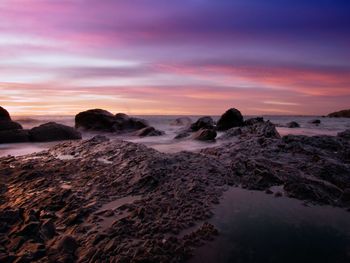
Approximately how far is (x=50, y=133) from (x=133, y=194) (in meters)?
15.5

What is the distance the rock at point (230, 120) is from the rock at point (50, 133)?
486 inches

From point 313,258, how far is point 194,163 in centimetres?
498

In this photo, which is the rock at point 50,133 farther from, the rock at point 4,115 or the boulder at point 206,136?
the boulder at point 206,136

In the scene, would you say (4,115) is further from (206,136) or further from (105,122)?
(206,136)

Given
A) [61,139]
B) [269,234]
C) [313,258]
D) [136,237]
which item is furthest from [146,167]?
[61,139]

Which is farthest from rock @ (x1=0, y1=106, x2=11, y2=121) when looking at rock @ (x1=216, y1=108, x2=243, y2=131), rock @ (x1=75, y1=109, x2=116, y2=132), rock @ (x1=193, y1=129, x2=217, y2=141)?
rock @ (x1=216, y1=108, x2=243, y2=131)

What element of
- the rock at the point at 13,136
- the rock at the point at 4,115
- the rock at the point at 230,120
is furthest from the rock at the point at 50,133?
the rock at the point at 230,120

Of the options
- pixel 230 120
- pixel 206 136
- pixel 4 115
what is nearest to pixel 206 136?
pixel 206 136

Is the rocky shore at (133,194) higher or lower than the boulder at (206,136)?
lower

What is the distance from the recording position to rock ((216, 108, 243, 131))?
2772 centimetres

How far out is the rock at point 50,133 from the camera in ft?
66.5

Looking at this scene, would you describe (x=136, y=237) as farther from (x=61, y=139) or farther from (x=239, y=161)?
(x=61, y=139)

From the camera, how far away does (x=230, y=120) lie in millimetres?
28047

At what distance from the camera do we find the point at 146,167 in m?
8.40
